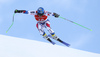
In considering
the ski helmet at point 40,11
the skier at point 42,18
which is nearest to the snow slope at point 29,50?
the skier at point 42,18

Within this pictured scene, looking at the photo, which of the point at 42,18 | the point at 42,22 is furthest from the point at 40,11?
the point at 42,22

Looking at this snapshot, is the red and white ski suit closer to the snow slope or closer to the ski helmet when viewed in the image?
the ski helmet

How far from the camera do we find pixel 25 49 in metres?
6.90

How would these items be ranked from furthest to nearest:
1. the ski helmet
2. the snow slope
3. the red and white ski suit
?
1. the snow slope
2. the red and white ski suit
3. the ski helmet

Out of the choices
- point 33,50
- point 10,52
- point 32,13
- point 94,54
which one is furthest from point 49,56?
point 94,54

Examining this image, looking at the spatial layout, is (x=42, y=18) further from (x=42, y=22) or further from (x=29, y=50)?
(x=29, y=50)

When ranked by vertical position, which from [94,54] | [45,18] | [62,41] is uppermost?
[45,18]

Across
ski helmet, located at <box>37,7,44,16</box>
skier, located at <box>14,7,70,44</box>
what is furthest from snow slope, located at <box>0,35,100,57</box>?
ski helmet, located at <box>37,7,44,16</box>

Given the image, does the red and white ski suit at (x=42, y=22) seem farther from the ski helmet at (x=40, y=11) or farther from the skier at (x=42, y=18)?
the ski helmet at (x=40, y=11)

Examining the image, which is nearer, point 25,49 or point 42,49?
point 25,49

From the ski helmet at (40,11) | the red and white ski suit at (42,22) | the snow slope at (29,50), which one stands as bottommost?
the snow slope at (29,50)

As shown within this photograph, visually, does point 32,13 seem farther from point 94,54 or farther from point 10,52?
point 94,54

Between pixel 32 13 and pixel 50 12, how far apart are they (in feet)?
1.74

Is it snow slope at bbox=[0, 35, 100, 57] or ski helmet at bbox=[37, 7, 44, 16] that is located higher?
ski helmet at bbox=[37, 7, 44, 16]
